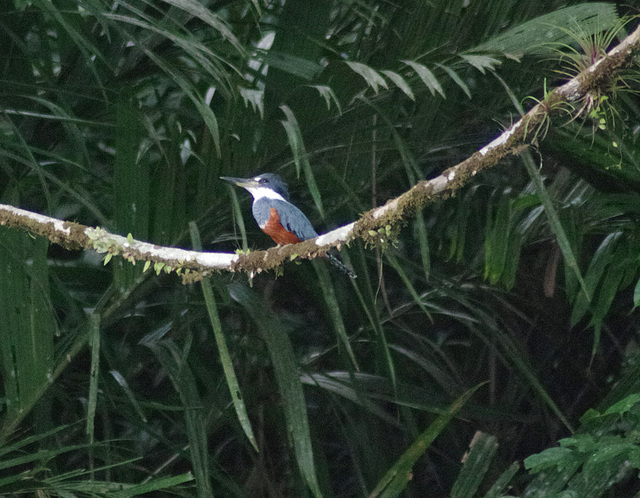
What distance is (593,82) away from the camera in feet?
4.36

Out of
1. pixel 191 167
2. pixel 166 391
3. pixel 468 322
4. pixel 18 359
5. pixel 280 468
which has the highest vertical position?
pixel 191 167

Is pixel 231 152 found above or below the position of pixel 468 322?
above

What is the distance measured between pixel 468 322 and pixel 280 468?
0.96 metres

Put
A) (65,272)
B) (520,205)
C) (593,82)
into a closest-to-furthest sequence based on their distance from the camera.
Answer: (593,82)
(520,205)
(65,272)

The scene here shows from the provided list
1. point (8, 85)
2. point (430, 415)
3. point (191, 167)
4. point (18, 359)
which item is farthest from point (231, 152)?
point (430, 415)

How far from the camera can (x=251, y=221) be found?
8.05ft

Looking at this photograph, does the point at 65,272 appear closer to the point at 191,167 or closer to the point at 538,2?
the point at 191,167

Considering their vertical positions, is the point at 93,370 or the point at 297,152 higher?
the point at 297,152

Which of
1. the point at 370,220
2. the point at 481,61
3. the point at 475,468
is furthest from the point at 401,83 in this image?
the point at 475,468

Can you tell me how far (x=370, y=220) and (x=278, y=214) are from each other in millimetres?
1013

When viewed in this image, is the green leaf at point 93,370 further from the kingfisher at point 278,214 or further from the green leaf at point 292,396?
the kingfisher at point 278,214

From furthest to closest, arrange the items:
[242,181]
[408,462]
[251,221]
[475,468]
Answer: [251,221] < [475,468] < [408,462] < [242,181]

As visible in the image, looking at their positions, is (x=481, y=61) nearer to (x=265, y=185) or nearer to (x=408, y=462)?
(x=265, y=185)

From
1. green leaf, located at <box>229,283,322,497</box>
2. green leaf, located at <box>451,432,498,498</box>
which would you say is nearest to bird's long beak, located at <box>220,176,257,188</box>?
green leaf, located at <box>229,283,322,497</box>
